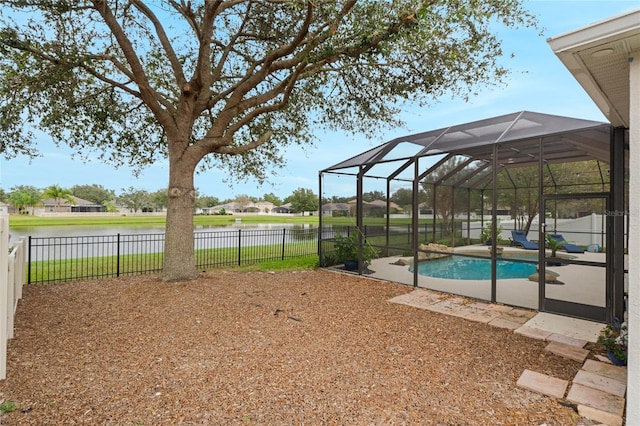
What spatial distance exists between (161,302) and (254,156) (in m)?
4.88

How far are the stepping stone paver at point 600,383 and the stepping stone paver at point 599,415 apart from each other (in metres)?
0.41

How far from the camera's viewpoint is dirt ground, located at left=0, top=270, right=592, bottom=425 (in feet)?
7.79

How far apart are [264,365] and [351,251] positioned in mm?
5264

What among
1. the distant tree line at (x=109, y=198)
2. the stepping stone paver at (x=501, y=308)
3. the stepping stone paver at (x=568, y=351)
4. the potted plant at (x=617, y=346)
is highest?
the distant tree line at (x=109, y=198)

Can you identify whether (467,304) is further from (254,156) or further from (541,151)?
(254,156)

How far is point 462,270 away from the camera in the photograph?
7559 millimetres

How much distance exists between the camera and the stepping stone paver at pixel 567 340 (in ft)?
12.4

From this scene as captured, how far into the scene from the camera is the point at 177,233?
664 centimetres

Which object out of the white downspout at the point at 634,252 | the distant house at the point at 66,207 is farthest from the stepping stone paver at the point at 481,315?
the distant house at the point at 66,207

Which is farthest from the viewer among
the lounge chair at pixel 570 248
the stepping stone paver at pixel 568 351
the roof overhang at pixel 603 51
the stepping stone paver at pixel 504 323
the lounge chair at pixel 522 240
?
the lounge chair at pixel 522 240

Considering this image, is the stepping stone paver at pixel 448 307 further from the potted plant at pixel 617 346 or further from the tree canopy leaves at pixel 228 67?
the tree canopy leaves at pixel 228 67

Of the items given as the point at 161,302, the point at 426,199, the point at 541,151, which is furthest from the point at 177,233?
the point at 541,151

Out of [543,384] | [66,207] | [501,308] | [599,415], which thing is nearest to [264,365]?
[543,384]

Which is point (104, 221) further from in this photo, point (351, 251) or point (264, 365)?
point (264, 365)
